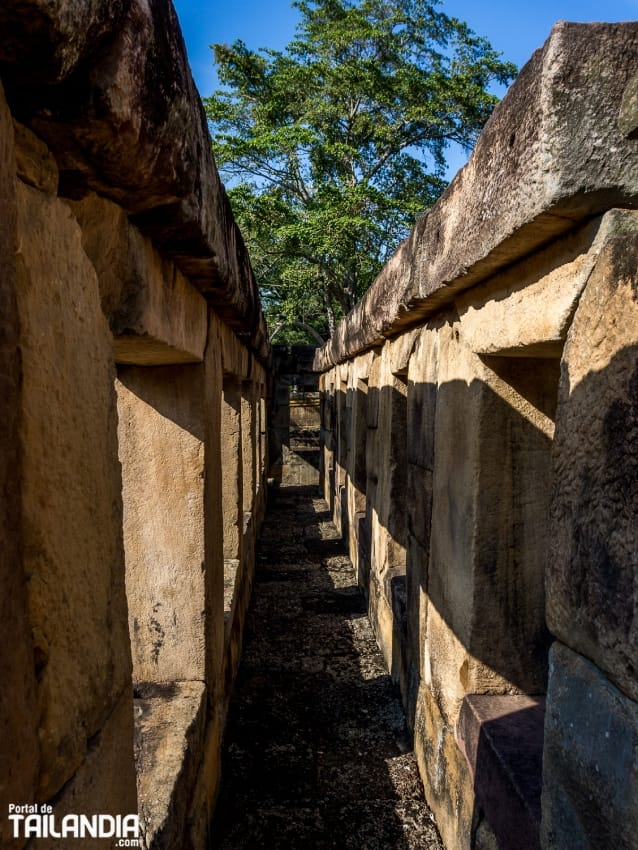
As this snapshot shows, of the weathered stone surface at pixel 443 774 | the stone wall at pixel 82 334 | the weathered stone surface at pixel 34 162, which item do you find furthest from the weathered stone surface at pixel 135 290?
the weathered stone surface at pixel 443 774

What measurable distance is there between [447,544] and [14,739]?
1923 millimetres

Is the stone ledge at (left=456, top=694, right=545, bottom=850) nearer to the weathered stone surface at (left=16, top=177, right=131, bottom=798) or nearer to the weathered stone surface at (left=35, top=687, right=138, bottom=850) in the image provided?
the weathered stone surface at (left=35, top=687, right=138, bottom=850)

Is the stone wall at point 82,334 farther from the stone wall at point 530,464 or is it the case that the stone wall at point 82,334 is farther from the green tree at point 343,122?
the green tree at point 343,122

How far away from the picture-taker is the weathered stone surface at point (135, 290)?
1.20 meters

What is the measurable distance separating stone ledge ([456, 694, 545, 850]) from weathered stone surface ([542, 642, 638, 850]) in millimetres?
287

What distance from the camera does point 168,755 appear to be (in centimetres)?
191

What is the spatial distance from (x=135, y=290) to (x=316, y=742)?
8.58ft

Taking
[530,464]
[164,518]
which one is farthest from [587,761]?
[164,518]

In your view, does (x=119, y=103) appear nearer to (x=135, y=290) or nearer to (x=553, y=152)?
(x=135, y=290)

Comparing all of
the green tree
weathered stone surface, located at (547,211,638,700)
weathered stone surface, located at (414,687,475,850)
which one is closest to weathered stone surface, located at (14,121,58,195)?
weathered stone surface, located at (547,211,638,700)

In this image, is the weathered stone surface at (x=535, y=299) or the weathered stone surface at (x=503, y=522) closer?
the weathered stone surface at (x=535, y=299)

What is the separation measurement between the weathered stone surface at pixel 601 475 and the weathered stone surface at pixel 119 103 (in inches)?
34.6

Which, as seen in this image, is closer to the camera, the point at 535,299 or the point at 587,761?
the point at 587,761

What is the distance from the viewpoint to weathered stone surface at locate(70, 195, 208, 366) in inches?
47.1
